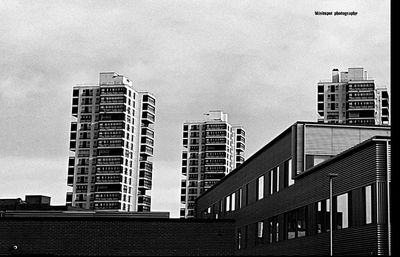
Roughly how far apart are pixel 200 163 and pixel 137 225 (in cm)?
15459

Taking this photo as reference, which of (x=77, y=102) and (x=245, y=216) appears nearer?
(x=245, y=216)

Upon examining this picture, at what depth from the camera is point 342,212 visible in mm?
38656

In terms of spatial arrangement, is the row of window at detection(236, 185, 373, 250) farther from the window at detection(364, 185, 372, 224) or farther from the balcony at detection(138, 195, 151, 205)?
the balcony at detection(138, 195, 151, 205)

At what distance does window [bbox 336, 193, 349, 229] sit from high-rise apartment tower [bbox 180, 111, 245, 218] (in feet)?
502

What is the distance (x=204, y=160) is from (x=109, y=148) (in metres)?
34.4

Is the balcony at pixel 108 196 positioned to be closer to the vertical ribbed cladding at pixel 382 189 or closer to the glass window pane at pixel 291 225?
the glass window pane at pixel 291 225

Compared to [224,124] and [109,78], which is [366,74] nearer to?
[224,124]

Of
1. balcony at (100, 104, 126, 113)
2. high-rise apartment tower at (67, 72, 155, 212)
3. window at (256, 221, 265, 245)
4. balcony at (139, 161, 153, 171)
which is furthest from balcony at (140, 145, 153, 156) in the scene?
window at (256, 221, 265, 245)

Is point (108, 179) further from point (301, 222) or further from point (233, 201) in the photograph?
point (301, 222)

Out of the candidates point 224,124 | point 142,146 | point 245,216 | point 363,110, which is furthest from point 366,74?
point 245,216

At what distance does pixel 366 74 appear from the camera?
564 feet

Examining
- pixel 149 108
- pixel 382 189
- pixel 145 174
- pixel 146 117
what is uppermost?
pixel 149 108

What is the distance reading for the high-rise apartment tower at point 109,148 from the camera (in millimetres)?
167375

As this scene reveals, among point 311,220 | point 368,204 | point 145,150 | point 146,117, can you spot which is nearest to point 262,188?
point 311,220
